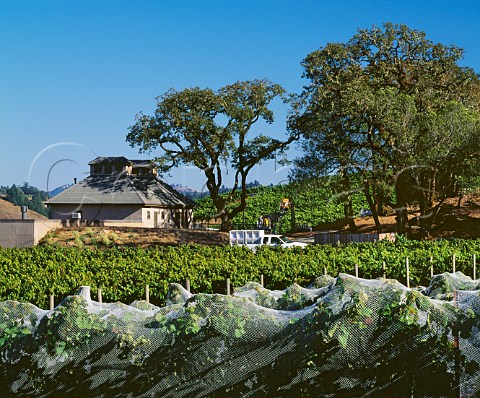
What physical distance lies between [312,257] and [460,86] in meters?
26.3

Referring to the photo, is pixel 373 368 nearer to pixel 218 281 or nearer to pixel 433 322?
pixel 433 322

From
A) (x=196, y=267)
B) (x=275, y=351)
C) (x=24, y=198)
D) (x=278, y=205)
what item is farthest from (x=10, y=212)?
(x=275, y=351)

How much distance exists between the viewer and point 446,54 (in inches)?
2104

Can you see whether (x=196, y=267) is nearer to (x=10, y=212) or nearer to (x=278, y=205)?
(x=278, y=205)

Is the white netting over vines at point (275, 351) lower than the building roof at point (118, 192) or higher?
lower

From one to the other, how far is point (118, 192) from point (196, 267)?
1438 inches

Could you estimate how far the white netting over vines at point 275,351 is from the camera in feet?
38.5

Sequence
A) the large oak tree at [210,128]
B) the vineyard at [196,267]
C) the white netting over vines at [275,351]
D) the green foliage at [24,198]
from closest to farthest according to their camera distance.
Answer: the white netting over vines at [275,351] → the vineyard at [196,267] → the large oak tree at [210,128] → the green foliage at [24,198]

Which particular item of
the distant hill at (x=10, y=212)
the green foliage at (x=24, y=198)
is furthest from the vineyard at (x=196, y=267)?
the green foliage at (x=24, y=198)

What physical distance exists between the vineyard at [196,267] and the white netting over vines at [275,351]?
13107 mm

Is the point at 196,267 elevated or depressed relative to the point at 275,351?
elevated

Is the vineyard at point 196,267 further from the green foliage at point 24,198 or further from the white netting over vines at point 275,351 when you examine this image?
the green foliage at point 24,198

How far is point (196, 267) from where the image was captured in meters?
28.8

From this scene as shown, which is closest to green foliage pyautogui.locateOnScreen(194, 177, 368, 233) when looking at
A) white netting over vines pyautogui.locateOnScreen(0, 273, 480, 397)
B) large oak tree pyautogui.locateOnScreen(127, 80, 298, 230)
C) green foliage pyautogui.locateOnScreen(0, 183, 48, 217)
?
large oak tree pyautogui.locateOnScreen(127, 80, 298, 230)
